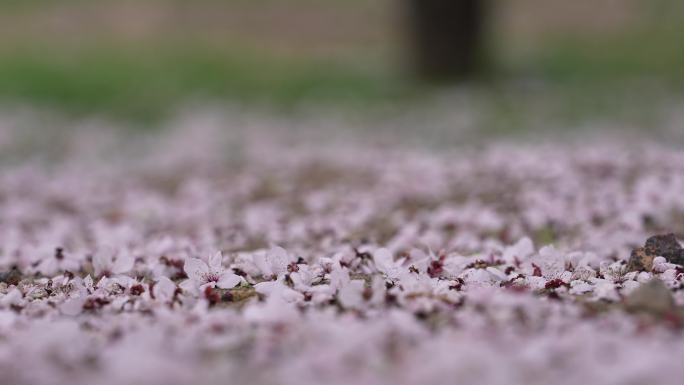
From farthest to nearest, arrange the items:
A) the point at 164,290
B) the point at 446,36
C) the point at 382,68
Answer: the point at 382,68, the point at 446,36, the point at 164,290

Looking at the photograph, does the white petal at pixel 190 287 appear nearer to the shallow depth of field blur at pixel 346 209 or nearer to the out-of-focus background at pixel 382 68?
the shallow depth of field blur at pixel 346 209

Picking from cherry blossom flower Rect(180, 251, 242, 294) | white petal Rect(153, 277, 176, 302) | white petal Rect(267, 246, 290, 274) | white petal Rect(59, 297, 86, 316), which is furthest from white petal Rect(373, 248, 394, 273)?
white petal Rect(59, 297, 86, 316)

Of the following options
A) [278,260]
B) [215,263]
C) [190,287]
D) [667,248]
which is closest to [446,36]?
[667,248]

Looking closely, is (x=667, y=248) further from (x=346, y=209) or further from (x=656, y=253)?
(x=346, y=209)

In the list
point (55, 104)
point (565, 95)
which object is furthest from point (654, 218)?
point (55, 104)

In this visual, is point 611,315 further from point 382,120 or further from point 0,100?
point 0,100

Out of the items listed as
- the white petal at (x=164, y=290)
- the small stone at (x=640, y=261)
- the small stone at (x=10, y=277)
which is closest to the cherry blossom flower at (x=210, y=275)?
the white petal at (x=164, y=290)
